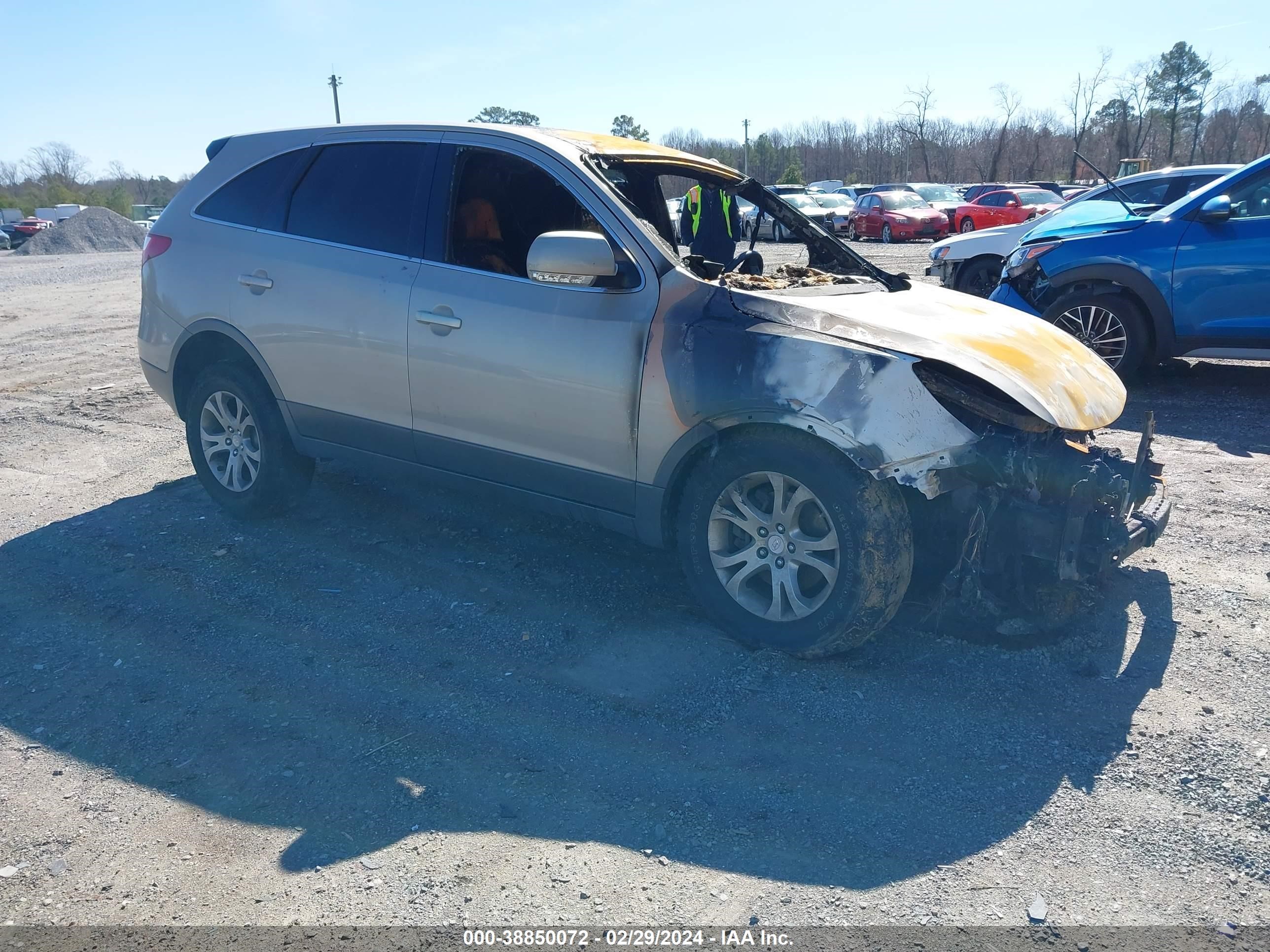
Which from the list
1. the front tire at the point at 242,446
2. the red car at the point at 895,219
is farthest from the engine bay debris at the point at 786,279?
the red car at the point at 895,219

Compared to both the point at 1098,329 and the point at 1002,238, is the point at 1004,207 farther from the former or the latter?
the point at 1098,329

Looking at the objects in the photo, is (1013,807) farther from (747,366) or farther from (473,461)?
(473,461)

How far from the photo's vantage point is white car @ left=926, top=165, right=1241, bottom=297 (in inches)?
402

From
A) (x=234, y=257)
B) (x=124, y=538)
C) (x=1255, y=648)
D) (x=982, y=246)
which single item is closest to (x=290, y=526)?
(x=124, y=538)

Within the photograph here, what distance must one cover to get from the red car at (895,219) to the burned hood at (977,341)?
25.9 meters

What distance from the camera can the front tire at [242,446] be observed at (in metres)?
5.34

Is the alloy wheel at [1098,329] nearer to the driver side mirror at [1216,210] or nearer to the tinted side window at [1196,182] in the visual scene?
the driver side mirror at [1216,210]

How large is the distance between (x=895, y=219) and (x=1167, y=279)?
22.2 meters

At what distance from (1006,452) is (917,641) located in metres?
0.88

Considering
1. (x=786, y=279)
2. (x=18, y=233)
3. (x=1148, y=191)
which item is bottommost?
(x=18, y=233)

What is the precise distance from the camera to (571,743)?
348 centimetres

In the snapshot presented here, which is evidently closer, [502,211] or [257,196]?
[502,211]

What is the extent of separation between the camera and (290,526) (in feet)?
18.2

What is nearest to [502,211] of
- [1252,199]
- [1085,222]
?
[1085,222]
